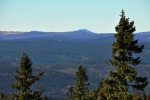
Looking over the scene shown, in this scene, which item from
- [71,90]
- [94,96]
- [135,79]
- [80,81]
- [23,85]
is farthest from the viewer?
[71,90]

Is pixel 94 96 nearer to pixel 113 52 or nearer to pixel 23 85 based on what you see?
pixel 23 85

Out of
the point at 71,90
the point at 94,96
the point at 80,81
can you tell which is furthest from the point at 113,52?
the point at 71,90

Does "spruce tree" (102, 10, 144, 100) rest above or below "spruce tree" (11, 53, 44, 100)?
above

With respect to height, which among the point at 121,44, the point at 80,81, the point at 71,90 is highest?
the point at 121,44

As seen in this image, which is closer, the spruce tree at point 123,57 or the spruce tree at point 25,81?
the spruce tree at point 123,57

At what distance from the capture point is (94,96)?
2714 inches

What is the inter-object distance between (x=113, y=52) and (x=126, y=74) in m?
1.95

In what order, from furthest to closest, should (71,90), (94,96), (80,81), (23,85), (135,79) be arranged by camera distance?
(71,90) < (94,96) < (80,81) < (23,85) < (135,79)

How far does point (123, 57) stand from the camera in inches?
1378

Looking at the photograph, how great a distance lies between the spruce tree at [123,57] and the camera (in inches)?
1362

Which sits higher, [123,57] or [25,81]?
[123,57]

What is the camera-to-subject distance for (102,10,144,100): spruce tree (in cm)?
3459

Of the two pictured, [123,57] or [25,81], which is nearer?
[123,57]

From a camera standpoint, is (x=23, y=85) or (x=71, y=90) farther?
(x=71, y=90)
